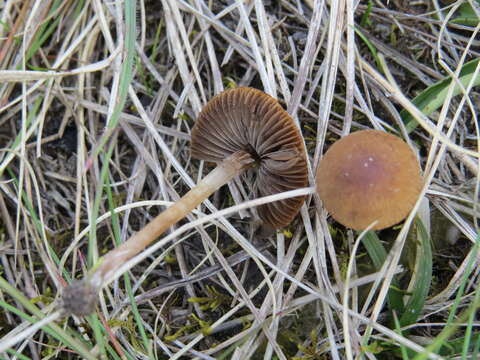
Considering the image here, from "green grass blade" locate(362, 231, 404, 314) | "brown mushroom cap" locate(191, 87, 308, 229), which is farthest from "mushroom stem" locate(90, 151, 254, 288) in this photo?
"green grass blade" locate(362, 231, 404, 314)

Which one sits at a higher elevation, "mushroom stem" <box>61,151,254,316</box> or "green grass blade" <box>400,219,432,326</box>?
"mushroom stem" <box>61,151,254,316</box>

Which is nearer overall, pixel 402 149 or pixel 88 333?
pixel 402 149

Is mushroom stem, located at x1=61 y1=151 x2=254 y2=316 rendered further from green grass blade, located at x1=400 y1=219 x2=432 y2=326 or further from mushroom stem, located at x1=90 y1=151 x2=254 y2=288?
green grass blade, located at x1=400 y1=219 x2=432 y2=326

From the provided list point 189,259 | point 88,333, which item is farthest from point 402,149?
point 88,333

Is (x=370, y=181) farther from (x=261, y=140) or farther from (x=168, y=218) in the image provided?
(x=168, y=218)

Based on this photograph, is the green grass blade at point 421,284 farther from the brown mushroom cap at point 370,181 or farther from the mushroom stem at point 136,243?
the mushroom stem at point 136,243

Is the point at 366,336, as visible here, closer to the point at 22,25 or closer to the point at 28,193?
the point at 28,193

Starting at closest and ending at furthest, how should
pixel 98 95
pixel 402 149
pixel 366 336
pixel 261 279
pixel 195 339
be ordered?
pixel 402 149 < pixel 366 336 < pixel 195 339 < pixel 261 279 < pixel 98 95
